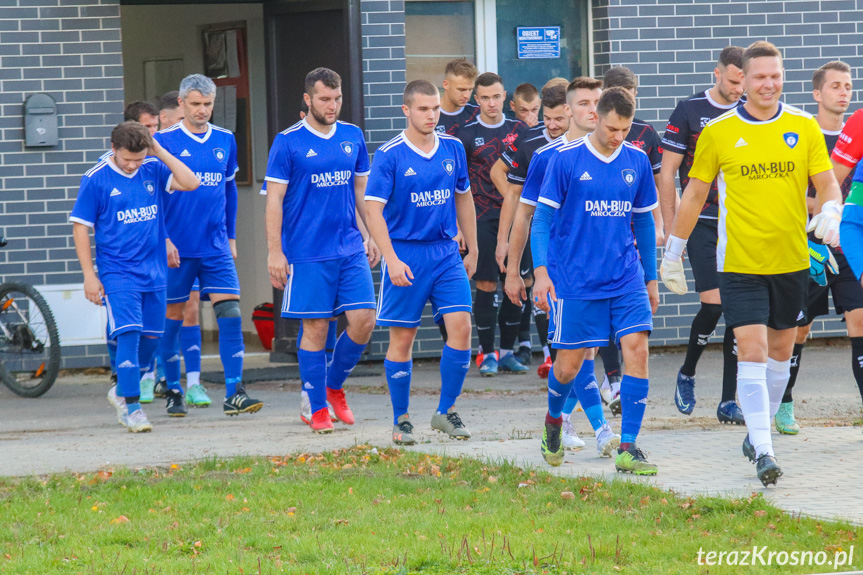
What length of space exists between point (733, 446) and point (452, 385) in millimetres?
1712

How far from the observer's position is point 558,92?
352 inches

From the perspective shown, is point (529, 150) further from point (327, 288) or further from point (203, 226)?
point (203, 226)

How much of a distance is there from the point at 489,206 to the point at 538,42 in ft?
6.91

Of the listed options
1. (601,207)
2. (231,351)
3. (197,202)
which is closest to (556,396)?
(601,207)

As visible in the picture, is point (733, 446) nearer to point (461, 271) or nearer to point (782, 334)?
point (782, 334)

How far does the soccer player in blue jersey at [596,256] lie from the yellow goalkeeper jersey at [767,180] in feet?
1.77

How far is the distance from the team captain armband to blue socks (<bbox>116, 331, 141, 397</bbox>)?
4.62 m

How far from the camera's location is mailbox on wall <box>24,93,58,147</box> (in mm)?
11148

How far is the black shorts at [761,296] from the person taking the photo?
6543 millimetres

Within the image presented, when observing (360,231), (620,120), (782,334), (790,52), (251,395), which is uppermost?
(790,52)

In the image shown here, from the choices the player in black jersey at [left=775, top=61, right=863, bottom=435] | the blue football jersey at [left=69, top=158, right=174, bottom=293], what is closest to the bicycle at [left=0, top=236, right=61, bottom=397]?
the blue football jersey at [left=69, top=158, right=174, bottom=293]

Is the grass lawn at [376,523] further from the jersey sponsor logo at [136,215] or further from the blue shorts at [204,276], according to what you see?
the blue shorts at [204,276]

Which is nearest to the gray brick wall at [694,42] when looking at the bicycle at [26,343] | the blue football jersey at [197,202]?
the blue football jersey at [197,202]

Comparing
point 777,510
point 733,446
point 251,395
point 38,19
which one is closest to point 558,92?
point 733,446
